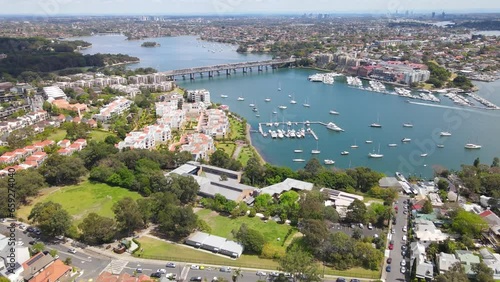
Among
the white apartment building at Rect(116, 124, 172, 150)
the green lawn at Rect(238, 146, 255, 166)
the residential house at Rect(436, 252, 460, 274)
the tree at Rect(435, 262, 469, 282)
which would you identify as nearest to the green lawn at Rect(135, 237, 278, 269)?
the tree at Rect(435, 262, 469, 282)

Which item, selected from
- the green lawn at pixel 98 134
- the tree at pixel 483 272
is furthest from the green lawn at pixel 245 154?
the tree at pixel 483 272

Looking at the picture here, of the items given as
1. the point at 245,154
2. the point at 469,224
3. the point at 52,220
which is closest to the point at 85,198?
the point at 52,220

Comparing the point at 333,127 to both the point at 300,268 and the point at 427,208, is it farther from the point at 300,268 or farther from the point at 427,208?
the point at 300,268

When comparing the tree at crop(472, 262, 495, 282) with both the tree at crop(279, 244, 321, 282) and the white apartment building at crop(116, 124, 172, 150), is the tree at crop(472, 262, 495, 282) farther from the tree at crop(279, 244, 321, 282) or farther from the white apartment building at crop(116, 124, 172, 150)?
the white apartment building at crop(116, 124, 172, 150)

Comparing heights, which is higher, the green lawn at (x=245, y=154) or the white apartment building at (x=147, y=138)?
the white apartment building at (x=147, y=138)

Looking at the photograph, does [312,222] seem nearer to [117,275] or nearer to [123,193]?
[117,275]

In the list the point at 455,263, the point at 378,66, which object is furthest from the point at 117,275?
the point at 378,66

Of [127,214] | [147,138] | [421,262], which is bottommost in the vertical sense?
[421,262]

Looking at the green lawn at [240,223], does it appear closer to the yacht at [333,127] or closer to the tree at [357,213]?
the tree at [357,213]
